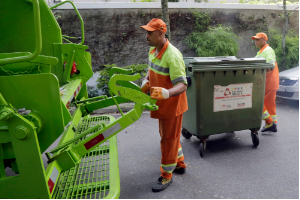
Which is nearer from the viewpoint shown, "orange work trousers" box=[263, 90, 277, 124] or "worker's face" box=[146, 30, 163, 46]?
"worker's face" box=[146, 30, 163, 46]

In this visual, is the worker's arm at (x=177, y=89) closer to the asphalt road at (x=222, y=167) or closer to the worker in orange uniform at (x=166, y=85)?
the worker in orange uniform at (x=166, y=85)

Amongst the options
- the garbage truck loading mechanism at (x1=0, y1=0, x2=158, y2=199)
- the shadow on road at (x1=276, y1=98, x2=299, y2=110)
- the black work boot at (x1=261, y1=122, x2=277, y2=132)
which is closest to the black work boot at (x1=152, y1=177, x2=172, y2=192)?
the garbage truck loading mechanism at (x1=0, y1=0, x2=158, y2=199)

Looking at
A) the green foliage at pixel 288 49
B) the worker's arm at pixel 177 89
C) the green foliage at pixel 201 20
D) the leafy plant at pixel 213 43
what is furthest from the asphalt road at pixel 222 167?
the green foliage at pixel 288 49

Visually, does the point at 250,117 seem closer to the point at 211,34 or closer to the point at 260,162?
the point at 260,162

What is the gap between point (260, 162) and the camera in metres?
2.99

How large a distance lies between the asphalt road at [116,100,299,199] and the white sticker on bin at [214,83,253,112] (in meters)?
0.67

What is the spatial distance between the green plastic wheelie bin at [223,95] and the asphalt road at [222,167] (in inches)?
13.4

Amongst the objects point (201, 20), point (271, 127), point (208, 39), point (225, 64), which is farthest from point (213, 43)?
point (225, 64)

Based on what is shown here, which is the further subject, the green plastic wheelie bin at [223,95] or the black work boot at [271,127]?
the black work boot at [271,127]

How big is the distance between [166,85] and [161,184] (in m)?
1.06

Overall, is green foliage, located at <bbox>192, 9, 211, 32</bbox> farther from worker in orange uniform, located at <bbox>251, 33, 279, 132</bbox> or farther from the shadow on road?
→ worker in orange uniform, located at <bbox>251, 33, 279, 132</bbox>

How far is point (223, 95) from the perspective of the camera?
3.15 metres

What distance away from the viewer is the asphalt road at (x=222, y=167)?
240 centimetres

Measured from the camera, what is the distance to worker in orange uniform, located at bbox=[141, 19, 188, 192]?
220 centimetres
